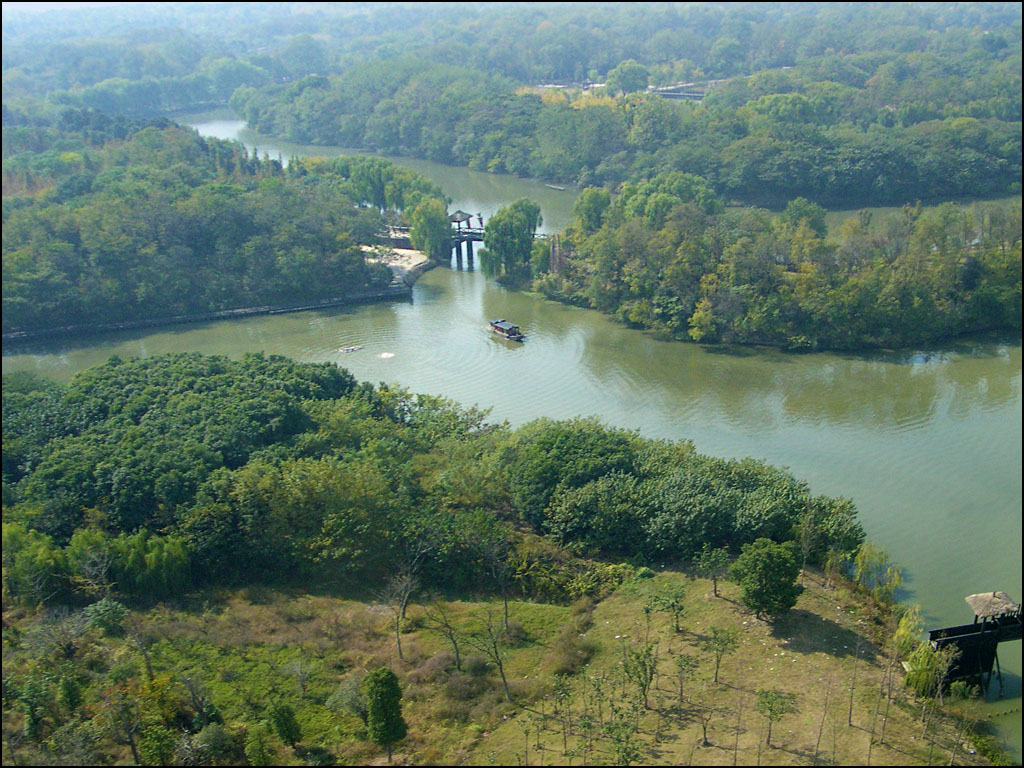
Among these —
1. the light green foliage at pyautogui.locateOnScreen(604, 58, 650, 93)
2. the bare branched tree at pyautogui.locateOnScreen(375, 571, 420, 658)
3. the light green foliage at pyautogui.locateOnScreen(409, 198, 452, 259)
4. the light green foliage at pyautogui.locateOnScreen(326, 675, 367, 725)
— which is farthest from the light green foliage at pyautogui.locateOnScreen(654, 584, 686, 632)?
the light green foliage at pyautogui.locateOnScreen(604, 58, 650, 93)

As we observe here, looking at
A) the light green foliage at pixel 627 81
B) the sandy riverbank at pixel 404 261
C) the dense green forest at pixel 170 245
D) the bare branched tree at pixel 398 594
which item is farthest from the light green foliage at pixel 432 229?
the light green foliage at pixel 627 81

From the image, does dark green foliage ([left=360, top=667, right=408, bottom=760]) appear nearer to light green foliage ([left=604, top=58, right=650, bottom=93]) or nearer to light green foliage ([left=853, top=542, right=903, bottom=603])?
light green foliage ([left=853, top=542, right=903, bottom=603])

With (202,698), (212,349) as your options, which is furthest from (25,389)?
(202,698)

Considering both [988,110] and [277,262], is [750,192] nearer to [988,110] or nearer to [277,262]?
[988,110]

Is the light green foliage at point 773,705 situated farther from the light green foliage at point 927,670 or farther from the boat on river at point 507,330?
the boat on river at point 507,330

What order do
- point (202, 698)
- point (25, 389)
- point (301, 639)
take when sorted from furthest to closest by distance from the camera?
point (25, 389) → point (301, 639) → point (202, 698)

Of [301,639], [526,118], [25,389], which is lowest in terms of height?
[301,639]

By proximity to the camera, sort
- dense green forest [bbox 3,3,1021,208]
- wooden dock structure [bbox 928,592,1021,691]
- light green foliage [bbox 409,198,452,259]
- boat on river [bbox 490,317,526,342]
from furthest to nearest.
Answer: dense green forest [bbox 3,3,1021,208]
light green foliage [bbox 409,198,452,259]
boat on river [bbox 490,317,526,342]
wooden dock structure [bbox 928,592,1021,691]
